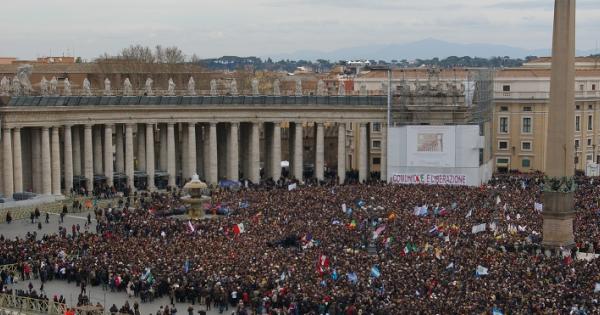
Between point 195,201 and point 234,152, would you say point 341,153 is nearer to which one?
point 234,152

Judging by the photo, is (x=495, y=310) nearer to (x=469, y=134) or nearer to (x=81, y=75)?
(x=469, y=134)

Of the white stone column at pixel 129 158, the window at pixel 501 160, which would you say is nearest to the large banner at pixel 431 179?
the window at pixel 501 160

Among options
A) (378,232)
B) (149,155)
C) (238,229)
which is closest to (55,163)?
(149,155)

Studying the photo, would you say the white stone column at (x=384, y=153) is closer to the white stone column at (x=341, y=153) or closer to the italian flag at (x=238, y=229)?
the white stone column at (x=341, y=153)

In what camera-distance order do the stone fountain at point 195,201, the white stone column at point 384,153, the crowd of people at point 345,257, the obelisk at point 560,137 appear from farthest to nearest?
the white stone column at point 384,153 → the stone fountain at point 195,201 → the obelisk at point 560,137 → the crowd of people at point 345,257

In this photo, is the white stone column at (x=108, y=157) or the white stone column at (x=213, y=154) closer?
the white stone column at (x=108, y=157)

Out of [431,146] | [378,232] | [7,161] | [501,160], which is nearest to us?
[378,232]

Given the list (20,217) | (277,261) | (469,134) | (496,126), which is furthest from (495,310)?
(496,126)
